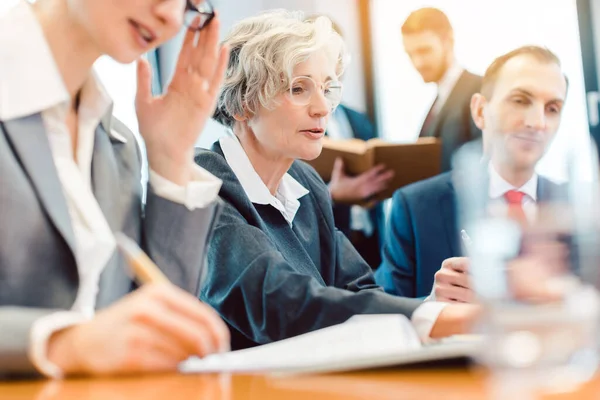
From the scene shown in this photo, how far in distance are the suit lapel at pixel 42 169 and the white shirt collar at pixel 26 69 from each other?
0.9 inches

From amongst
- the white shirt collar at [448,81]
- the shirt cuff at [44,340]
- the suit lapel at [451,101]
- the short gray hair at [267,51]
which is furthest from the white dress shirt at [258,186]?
the white shirt collar at [448,81]

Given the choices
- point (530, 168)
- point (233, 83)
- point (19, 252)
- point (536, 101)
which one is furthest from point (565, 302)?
point (536, 101)

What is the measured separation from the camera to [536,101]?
2275 mm

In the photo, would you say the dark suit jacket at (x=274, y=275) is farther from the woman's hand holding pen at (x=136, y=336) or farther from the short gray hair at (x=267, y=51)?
the woman's hand holding pen at (x=136, y=336)

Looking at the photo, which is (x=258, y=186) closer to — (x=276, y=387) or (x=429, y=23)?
(x=276, y=387)

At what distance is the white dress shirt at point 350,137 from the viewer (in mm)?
3533

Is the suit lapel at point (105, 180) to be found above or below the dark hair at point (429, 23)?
above

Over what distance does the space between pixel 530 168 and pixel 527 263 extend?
5.15ft

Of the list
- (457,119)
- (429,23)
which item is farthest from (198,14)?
(429,23)

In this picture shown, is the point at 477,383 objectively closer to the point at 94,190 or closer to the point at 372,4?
the point at 94,190

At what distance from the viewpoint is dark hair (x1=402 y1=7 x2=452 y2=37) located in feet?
12.3

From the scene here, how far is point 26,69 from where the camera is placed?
0.93 meters

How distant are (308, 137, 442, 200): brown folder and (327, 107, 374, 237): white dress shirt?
0.61m

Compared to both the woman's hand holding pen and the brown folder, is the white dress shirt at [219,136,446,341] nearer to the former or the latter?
the woman's hand holding pen
